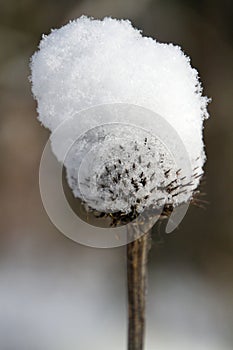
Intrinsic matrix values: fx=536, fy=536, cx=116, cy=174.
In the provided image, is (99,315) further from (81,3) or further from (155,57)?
(155,57)

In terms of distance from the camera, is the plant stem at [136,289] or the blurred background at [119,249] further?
the blurred background at [119,249]

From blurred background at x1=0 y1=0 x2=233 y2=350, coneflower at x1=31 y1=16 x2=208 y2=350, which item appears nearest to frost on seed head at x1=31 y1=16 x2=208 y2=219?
coneflower at x1=31 y1=16 x2=208 y2=350

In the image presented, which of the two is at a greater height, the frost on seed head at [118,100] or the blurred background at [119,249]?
the blurred background at [119,249]

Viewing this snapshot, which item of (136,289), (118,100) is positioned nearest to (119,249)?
(136,289)

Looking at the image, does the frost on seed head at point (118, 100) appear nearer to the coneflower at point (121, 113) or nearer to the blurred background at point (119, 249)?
the coneflower at point (121, 113)

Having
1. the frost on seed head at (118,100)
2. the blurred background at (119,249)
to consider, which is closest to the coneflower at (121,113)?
the frost on seed head at (118,100)

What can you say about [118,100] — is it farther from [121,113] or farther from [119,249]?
[119,249]

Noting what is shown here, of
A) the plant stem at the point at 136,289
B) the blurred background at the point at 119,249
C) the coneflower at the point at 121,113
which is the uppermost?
the blurred background at the point at 119,249
